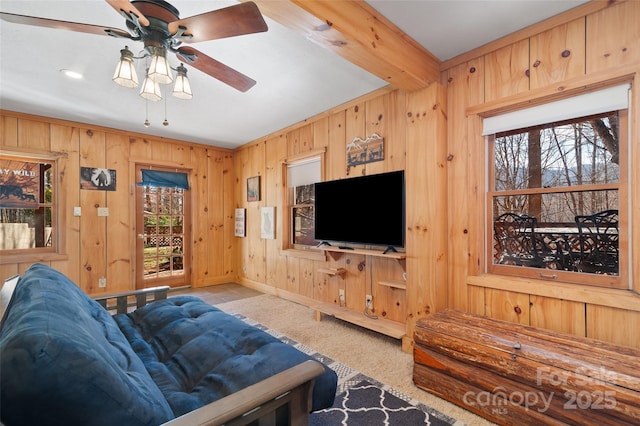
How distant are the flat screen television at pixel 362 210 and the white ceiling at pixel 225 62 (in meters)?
0.99

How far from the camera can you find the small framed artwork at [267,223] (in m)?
4.44

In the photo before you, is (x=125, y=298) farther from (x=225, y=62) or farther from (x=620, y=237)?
(x=620, y=237)

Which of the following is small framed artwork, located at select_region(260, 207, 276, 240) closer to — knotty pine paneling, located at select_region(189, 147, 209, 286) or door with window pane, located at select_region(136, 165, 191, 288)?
knotty pine paneling, located at select_region(189, 147, 209, 286)

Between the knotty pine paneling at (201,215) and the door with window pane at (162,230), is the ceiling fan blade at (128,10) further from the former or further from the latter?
the knotty pine paneling at (201,215)

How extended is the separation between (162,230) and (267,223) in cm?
183

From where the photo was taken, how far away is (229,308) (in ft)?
12.4

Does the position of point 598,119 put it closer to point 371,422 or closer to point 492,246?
point 492,246

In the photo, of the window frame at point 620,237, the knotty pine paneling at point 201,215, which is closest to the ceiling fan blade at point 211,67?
the window frame at point 620,237

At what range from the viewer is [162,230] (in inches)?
187

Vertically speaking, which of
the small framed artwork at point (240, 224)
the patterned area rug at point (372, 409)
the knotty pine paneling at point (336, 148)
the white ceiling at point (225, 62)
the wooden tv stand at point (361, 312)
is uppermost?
the white ceiling at point (225, 62)

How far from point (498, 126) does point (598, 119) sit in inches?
22.6

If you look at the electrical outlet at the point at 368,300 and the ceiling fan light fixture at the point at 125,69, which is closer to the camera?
the ceiling fan light fixture at the point at 125,69

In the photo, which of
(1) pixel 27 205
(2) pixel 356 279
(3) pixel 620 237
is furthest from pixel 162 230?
(3) pixel 620 237

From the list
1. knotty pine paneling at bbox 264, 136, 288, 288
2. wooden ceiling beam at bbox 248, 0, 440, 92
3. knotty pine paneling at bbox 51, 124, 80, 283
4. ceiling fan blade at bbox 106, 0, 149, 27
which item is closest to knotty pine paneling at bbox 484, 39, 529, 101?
wooden ceiling beam at bbox 248, 0, 440, 92
